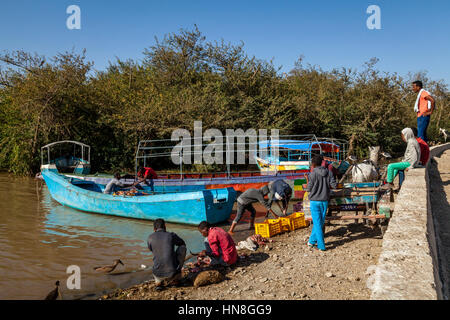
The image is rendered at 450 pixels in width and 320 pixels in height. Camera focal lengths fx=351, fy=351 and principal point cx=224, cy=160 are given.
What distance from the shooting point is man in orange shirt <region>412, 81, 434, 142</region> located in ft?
27.4

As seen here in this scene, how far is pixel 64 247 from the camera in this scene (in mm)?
8578

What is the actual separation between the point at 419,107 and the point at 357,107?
2195 cm

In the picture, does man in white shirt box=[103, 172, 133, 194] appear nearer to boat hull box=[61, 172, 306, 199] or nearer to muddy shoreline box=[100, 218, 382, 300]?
boat hull box=[61, 172, 306, 199]

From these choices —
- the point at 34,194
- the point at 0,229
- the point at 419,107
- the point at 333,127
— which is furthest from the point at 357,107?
the point at 0,229

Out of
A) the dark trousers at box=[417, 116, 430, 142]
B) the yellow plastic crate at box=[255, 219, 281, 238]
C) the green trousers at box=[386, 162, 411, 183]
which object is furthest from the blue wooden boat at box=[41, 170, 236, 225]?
the dark trousers at box=[417, 116, 430, 142]

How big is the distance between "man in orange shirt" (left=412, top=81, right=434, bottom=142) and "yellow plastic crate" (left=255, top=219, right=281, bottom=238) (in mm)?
4220

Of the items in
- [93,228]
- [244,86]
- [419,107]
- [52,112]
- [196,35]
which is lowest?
[93,228]

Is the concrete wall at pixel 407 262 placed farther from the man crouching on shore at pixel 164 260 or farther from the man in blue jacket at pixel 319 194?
the man crouching on shore at pixel 164 260

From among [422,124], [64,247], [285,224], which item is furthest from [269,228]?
[64,247]

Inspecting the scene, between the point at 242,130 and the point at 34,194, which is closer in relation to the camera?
the point at 34,194

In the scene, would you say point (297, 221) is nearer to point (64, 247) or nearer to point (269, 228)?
point (269, 228)

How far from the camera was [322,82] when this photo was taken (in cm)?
3153

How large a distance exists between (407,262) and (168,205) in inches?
305
